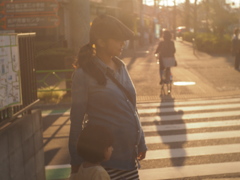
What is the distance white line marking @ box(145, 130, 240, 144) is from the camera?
8.59 metres

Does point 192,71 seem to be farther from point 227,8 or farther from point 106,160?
point 227,8

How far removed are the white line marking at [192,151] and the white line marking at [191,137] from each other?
630 millimetres

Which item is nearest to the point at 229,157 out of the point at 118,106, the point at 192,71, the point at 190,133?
the point at 190,133

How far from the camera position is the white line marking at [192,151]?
7570 mm

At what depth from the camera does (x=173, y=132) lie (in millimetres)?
9203

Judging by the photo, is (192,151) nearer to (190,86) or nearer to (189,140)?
(189,140)

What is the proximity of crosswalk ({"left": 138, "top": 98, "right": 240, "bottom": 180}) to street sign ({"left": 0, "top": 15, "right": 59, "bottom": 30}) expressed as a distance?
309cm

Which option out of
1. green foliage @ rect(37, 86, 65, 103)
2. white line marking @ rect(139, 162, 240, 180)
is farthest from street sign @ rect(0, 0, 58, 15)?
white line marking @ rect(139, 162, 240, 180)

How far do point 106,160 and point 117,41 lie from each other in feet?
2.77

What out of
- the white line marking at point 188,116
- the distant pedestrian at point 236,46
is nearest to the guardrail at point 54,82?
the white line marking at point 188,116

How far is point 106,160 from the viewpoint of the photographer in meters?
3.30

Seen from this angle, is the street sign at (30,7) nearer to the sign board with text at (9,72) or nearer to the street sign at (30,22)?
the street sign at (30,22)

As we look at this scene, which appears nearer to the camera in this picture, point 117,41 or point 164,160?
point 117,41

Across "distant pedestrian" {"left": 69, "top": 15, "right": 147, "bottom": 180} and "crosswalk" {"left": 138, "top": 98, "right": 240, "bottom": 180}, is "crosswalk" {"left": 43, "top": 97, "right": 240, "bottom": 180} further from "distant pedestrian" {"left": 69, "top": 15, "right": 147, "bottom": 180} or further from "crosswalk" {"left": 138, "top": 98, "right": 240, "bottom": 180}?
"distant pedestrian" {"left": 69, "top": 15, "right": 147, "bottom": 180}
